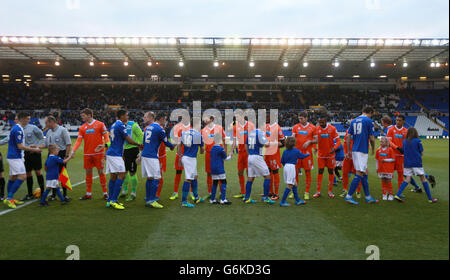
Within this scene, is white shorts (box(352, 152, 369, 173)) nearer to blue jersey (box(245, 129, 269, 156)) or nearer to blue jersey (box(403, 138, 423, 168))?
blue jersey (box(403, 138, 423, 168))

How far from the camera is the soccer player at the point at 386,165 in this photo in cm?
688

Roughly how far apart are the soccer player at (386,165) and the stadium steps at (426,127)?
1451 inches

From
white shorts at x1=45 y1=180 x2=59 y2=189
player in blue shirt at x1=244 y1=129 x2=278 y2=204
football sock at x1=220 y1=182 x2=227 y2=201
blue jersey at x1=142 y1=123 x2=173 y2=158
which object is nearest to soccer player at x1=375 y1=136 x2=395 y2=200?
player in blue shirt at x1=244 y1=129 x2=278 y2=204

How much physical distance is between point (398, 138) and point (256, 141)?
4.22 meters

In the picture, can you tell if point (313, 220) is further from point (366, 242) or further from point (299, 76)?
point (299, 76)

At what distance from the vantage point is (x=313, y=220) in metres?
5.37

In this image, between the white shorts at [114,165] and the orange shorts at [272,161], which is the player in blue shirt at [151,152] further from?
the orange shorts at [272,161]

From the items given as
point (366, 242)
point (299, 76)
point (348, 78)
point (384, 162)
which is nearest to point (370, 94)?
point (348, 78)

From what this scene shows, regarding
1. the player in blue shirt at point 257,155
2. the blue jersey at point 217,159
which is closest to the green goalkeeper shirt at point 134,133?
the blue jersey at point 217,159

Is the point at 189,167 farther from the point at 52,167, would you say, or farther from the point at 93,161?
the point at 52,167

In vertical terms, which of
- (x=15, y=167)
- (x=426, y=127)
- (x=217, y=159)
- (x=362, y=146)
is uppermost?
(x=426, y=127)

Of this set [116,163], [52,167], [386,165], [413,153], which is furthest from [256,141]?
[52,167]

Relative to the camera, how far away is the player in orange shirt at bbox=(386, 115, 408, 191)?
7.44 meters

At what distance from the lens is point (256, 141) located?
6.48 metres
